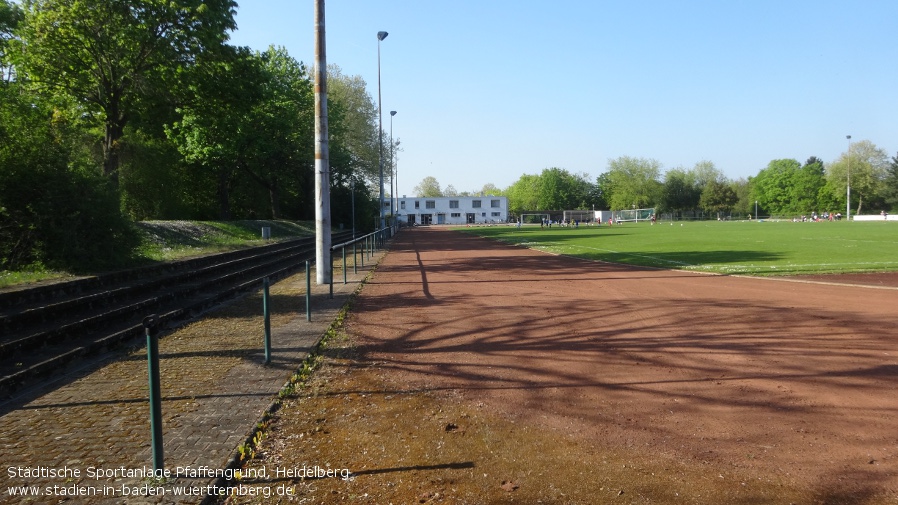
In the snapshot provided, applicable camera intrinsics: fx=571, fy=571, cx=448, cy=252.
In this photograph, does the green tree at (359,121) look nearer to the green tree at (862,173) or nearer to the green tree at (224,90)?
the green tree at (224,90)

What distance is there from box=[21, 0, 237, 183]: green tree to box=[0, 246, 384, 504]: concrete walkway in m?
14.5

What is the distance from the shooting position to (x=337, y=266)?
846 inches

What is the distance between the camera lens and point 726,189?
124m

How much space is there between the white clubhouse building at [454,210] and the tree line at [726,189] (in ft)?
70.5

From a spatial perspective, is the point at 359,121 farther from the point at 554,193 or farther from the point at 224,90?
the point at 554,193

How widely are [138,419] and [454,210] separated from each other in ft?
399

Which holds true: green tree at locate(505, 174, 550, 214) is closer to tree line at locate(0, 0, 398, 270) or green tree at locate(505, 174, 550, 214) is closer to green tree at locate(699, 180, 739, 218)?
green tree at locate(699, 180, 739, 218)

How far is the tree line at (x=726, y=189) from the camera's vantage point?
104250mm

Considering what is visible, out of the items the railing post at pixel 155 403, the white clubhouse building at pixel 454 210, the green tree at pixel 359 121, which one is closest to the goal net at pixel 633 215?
the white clubhouse building at pixel 454 210

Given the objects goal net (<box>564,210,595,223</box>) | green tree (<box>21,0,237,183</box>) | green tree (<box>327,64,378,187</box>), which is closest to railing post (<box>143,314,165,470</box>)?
green tree (<box>21,0,237,183</box>)

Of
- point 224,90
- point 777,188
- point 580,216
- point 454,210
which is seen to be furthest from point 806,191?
point 224,90

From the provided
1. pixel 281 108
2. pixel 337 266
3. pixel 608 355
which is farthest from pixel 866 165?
pixel 608 355

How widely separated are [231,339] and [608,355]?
17.4 feet

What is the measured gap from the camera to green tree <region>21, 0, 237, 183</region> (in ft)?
59.4
